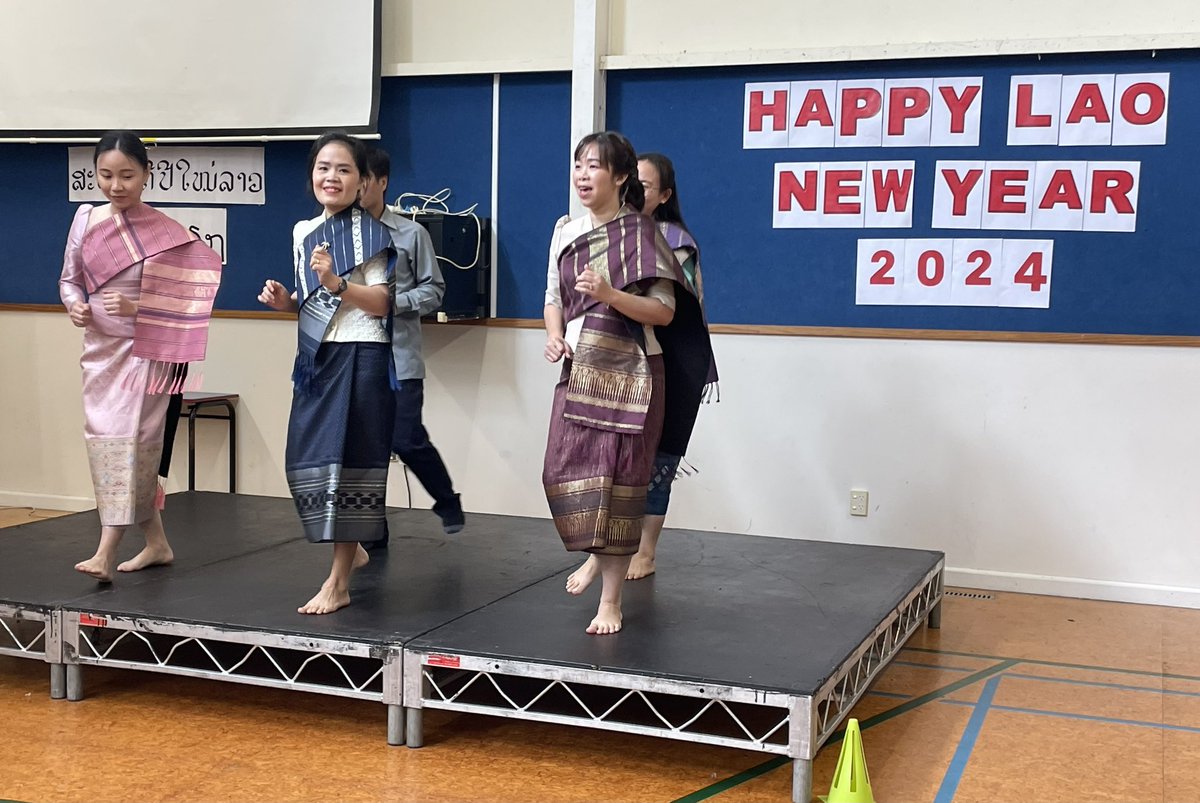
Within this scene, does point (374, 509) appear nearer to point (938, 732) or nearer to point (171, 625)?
point (171, 625)

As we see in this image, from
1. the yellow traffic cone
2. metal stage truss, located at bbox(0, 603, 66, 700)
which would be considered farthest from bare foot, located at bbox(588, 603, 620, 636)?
metal stage truss, located at bbox(0, 603, 66, 700)

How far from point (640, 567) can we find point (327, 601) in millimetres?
987

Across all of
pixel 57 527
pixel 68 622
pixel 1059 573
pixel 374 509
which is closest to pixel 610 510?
pixel 374 509

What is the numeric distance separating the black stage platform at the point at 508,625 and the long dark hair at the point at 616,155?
1099mm

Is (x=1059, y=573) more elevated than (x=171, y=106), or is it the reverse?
(x=171, y=106)

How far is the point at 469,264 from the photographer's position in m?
5.43

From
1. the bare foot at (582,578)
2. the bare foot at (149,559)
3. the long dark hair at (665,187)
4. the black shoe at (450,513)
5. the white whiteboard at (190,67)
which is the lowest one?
the bare foot at (149,559)

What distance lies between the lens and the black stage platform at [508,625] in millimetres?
2904

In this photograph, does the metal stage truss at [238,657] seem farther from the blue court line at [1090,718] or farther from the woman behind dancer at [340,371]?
the blue court line at [1090,718]

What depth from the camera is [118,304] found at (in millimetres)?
3443

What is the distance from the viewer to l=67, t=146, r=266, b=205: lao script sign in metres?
5.85

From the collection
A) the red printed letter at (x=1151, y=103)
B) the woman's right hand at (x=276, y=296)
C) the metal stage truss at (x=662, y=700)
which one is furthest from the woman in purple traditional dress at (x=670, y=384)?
the red printed letter at (x=1151, y=103)

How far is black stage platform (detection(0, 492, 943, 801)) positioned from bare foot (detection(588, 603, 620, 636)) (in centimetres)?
4

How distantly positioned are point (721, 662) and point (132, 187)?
204 centimetres
